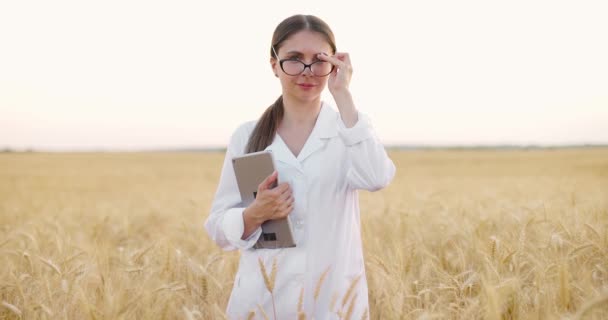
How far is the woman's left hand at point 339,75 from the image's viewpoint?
1723mm

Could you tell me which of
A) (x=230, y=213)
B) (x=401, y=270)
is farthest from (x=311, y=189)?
(x=401, y=270)

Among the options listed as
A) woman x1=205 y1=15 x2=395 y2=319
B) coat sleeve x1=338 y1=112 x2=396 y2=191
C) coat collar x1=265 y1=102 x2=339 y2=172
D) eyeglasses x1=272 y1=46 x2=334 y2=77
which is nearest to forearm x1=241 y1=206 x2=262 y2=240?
woman x1=205 y1=15 x2=395 y2=319

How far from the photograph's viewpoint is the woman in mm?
1724

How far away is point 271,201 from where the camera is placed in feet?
5.53

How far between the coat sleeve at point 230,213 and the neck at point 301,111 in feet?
0.72

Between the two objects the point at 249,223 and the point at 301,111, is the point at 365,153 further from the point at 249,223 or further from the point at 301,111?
the point at 249,223

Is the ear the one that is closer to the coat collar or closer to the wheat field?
the coat collar

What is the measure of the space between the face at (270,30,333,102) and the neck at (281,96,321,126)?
6 cm

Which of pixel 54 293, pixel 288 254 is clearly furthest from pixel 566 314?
pixel 54 293

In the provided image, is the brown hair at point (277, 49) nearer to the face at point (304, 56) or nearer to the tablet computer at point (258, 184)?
the face at point (304, 56)

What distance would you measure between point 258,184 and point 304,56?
47cm

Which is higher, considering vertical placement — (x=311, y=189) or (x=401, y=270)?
(x=311, y=189)

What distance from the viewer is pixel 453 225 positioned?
3.47 m

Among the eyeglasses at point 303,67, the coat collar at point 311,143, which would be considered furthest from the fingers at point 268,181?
the eyeglasses at point 303,67
